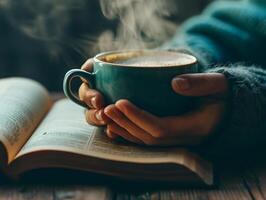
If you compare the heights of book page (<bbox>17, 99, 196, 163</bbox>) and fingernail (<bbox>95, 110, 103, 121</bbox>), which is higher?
fingernail (<bbox>95, 110, 103, 121</bbox>)

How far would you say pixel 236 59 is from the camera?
3.07 ft

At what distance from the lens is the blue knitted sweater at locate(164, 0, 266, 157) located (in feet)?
2.26

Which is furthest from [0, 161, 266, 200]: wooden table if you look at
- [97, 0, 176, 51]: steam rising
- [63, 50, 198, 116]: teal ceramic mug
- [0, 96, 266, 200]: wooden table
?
[97, 0, 176, 51]: steam rising

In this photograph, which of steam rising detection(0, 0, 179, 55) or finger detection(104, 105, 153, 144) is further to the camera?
steam rising detection(0, 0, 179, 55)

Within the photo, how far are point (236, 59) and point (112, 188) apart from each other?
0.40 m

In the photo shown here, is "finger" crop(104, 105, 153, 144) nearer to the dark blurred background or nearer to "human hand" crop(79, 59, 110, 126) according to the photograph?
"human hand" crop(79, 59, 110, 126)

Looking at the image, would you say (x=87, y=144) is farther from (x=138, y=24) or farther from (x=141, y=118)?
(x=138, y=24)

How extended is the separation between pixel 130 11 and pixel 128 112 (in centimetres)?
57

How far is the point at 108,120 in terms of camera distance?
69 cm

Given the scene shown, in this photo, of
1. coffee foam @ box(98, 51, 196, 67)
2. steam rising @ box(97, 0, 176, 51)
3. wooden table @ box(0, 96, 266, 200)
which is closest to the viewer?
wooden table @ box(0, 96, 266, 200)

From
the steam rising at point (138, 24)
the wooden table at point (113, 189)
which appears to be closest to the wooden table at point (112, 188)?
the wooden table at point (113, 189)

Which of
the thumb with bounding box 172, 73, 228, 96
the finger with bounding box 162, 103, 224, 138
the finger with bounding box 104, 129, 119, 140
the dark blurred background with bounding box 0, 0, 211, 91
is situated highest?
the thumb with bounding box 172, 73, 228, 96

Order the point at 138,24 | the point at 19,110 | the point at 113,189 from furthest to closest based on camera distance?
the point at 138,24 → the point at 19,110 → the point at 113,189

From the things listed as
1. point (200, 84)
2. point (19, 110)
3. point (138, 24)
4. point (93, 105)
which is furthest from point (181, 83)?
point (138, 24)
